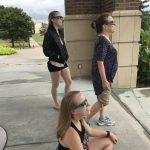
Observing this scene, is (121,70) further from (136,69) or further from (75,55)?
(75,55)

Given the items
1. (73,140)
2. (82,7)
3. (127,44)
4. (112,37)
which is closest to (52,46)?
(112,37)

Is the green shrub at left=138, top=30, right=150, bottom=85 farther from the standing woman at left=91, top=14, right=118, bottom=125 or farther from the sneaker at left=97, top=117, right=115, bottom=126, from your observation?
the standing woman at left=91, top=14, right=118, bottom=125

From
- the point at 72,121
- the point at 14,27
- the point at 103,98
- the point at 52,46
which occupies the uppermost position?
the point at 52,46

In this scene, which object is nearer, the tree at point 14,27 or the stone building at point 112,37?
the stone building at point 112,37

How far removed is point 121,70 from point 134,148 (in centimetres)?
287

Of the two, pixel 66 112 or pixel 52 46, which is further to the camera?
pixel 52 46

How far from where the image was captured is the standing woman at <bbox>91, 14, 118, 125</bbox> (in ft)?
13.4

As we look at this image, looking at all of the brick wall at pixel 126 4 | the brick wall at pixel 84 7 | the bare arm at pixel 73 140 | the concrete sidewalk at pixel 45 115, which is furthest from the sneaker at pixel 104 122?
the brick wall at pixel 84 7

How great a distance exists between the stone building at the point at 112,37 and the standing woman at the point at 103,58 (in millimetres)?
2189

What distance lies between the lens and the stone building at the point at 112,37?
6.39m

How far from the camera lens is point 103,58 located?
4113 millimetres

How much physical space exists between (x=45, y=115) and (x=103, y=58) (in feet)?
5.32

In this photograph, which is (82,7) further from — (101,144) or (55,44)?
(101,144)

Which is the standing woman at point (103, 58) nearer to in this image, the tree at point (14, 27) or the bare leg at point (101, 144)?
the bare leg at point (101, 144)
